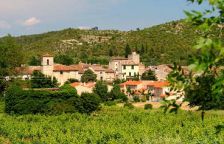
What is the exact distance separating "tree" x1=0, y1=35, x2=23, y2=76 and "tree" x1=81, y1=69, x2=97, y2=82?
12913 millimetres

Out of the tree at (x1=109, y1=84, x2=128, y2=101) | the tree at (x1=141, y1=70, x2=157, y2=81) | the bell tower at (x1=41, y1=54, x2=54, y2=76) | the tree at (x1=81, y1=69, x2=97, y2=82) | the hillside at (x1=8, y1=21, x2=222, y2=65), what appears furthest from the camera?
the hillside at (x1=8, y1=21, x2=222, y2=65)

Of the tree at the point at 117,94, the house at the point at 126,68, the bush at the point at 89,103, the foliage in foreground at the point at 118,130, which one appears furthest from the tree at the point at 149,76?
the foliage in foreground at the point at 118,130

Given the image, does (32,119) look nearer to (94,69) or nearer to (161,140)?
(161,140)

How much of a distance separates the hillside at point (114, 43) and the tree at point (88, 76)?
22088mm

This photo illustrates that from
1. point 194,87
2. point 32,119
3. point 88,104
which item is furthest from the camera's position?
point 88,104

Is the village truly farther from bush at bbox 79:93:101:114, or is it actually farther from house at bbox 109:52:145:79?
bush at bbox 79:93:101:114

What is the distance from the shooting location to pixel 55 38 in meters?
137

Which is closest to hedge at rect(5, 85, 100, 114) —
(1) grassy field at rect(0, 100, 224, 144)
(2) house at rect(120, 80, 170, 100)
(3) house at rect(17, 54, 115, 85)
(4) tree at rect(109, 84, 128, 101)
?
(1) grassy field at rect(0, 100, 224, 144)

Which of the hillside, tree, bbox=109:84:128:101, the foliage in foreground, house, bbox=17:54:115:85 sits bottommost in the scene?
the foliage in foreground

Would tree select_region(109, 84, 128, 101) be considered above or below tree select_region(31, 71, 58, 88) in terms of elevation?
below

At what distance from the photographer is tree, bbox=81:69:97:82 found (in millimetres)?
73938

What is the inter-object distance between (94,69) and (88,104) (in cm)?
3161

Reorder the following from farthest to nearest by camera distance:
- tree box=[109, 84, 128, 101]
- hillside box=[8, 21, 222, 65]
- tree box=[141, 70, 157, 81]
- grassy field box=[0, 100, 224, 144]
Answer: hillside box=[8, 21, 222, 65] → tree box=[141, 70, 157, 81] → tree box=[109, 84, 128, 101] → grassy field box=[0, 100, 224, 144]

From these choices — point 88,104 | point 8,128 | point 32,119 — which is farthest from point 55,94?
point 8,128
